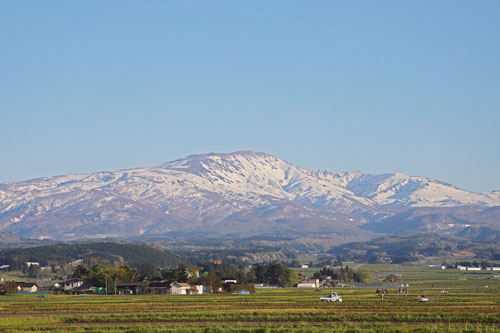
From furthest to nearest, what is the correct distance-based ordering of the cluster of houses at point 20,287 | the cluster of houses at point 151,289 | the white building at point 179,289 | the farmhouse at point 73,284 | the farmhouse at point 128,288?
1. the farmhouse at point 73,284
2. the cluster of houses at point 20,287
3. the farmhouse at point 128,288
4. the cluster of houses at point 151,289
5. the white building at point 179,289

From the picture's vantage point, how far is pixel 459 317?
6450cm

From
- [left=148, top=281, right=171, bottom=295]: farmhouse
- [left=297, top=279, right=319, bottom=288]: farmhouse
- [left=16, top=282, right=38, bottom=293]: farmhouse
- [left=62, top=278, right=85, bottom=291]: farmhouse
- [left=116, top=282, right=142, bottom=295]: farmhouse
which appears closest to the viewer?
[left=116, top=282, right=142, bottom=295]: farmhouse

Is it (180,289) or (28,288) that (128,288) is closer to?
(180,289)

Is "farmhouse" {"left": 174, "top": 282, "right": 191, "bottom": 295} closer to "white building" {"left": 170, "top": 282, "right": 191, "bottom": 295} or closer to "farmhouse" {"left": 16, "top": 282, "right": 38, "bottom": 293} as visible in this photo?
"white building" {"left": 170, "top": 282, "right": 191, "bottom": 295}

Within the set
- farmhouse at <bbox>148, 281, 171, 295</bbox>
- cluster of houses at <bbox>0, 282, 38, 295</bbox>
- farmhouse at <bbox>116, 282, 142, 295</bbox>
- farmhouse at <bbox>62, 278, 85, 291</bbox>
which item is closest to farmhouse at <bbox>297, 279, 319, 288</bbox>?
farmhouse at <bbox>148, 281, 171, 295</bbox>

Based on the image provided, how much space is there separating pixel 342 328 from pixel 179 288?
7746cm

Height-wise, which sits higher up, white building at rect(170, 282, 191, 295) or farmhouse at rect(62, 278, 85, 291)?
farmhouse at rect(62, 278, 85, 291)

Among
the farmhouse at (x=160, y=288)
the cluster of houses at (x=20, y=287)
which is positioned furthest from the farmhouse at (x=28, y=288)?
the farmhouse at (x=160, y=288)

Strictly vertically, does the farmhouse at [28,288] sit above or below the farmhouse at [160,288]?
above

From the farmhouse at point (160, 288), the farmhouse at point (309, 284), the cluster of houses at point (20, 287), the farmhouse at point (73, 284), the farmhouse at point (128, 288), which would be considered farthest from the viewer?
the farmhouse at point (309, 284)

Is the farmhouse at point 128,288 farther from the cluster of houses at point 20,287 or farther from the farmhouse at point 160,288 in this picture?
the cluster of houses at point 20,287

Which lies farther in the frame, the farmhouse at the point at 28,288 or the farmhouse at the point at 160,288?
the farmhouse at the point at 28,288

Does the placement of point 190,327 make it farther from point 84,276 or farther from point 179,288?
point 84,276

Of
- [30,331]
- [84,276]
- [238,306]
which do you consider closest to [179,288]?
[84,276]
